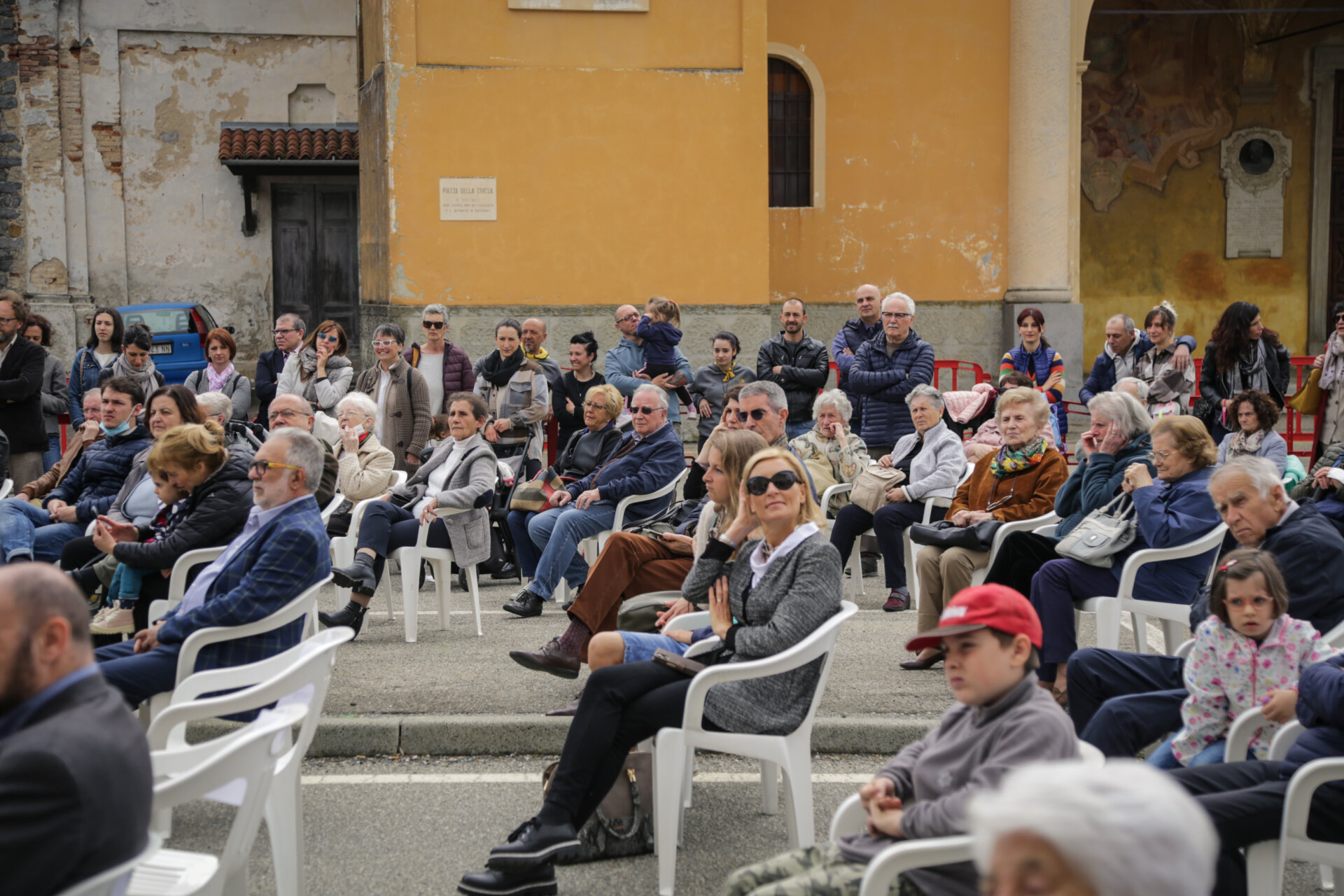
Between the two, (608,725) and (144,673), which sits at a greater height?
(144,673)

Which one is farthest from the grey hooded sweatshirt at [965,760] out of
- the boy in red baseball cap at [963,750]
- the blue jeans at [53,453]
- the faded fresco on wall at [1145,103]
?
the faded fresco on wall at [1145,103]

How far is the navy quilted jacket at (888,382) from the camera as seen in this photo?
9156 millimetres

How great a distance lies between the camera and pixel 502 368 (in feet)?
31.5

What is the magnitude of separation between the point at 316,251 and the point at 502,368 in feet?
44.6

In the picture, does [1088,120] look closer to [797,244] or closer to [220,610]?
[797,244]

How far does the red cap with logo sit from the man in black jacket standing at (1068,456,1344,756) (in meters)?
1.32

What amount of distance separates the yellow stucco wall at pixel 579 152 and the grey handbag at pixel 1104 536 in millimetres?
8958

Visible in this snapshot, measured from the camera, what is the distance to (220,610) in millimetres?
4234

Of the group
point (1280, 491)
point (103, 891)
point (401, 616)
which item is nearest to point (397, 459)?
point (401, 616)

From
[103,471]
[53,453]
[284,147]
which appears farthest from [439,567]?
[284,147]

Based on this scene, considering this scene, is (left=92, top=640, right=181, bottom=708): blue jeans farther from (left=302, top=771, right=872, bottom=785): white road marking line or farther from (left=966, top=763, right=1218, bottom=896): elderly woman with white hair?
(left=966, top=763, right=1218, bottom=896): elderly woman with white hair

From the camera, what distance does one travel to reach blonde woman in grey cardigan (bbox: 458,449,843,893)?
3.81 metres

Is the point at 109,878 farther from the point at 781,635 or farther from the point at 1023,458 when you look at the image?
the point at 1023,458

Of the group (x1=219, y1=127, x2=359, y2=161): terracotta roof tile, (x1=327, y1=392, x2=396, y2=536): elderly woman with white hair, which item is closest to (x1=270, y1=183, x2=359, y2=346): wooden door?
(x1=219, y1=127, x2=359, y2=161): terracotta roof tile
